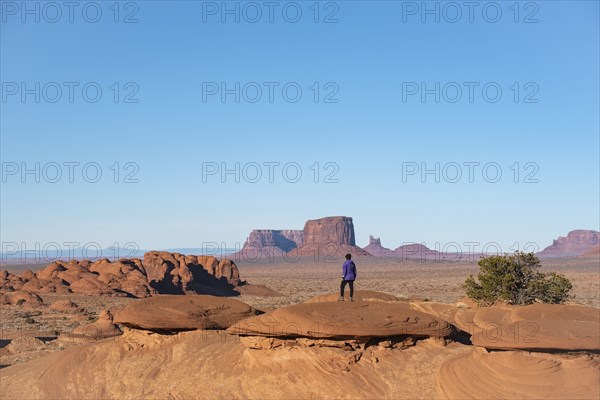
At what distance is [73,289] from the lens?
56719 mm

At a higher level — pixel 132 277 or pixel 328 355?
pixel 328 355

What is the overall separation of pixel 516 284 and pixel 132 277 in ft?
139

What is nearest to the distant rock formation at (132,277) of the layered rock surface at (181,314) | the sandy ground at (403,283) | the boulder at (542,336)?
the sandy ground at (403,283)

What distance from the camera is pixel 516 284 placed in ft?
92.6

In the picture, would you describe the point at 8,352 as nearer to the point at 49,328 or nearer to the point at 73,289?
the point at 49,328

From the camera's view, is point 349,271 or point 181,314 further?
point 349,271

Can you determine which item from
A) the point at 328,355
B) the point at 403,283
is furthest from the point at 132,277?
the point at 328,355

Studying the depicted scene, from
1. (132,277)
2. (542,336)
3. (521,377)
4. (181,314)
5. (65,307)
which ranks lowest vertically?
(65,307)

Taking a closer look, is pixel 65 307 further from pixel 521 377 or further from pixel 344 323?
pixel 521 377

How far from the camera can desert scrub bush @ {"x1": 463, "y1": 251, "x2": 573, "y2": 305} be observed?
90.5 ft

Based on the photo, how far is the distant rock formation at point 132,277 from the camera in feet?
186

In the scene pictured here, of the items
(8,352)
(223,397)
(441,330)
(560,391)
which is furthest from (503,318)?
(8,352)

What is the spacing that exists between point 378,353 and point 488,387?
2.73 metres

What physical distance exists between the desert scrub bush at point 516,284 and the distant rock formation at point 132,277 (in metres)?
36.4
